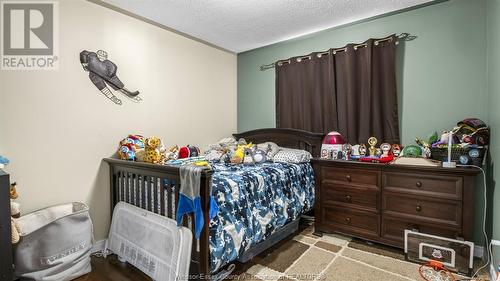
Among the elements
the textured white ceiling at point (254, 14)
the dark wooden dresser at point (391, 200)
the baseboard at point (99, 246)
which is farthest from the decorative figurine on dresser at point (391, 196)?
the baseboard at point (99, 246)

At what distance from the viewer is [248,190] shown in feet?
6.38

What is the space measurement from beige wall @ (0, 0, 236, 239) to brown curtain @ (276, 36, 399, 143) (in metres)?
1.30

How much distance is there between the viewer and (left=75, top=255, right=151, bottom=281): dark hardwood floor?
186 centimetres

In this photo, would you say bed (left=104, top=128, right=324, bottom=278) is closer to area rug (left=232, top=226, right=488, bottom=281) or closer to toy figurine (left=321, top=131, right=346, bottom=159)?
area rug (left=232, top=226, right=488, bottom=281)

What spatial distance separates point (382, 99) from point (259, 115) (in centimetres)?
168

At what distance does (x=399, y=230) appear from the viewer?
7.07 feet

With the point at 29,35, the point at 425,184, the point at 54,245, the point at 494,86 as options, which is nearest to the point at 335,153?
the point at 425,184

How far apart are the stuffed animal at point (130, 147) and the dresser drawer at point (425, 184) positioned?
2359 mm

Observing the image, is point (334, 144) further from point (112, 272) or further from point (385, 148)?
point (112, 272)

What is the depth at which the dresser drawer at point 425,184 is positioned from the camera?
1920 mm

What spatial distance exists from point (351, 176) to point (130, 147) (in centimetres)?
219

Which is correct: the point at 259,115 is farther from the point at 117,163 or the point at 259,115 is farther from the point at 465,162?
the point at 465,162

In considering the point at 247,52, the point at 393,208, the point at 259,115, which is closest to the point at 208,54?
the point at 247,52

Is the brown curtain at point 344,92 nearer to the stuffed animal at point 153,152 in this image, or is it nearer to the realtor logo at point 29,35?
the stuffed animal at point 153,152
